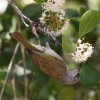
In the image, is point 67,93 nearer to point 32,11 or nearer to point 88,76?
point 88,76

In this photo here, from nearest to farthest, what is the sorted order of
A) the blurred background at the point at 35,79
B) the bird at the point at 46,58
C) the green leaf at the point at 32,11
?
the bird at the point at 46,58 < the green leaf at the point at 32,11 < the blurred background at the point at 35,79

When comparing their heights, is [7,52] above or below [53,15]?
below

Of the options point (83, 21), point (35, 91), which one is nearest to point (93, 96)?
point (35, 91)

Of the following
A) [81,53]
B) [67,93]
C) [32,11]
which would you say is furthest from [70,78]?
[67,93]

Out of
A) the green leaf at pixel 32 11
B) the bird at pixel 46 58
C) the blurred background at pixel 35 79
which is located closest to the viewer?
the bird at pixel 46 58

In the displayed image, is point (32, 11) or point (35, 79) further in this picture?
point (35, 79)

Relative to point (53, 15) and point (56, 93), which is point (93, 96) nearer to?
point (56, 93)

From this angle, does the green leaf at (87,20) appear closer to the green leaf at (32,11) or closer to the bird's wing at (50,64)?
the bird's wing at (50,64)

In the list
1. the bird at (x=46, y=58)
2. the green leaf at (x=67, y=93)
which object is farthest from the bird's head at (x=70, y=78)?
the green leaf at (x=67, y=93)

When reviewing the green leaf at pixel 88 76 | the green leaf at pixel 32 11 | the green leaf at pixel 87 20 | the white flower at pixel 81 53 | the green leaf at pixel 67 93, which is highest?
the green leaf at pixel 87 20
